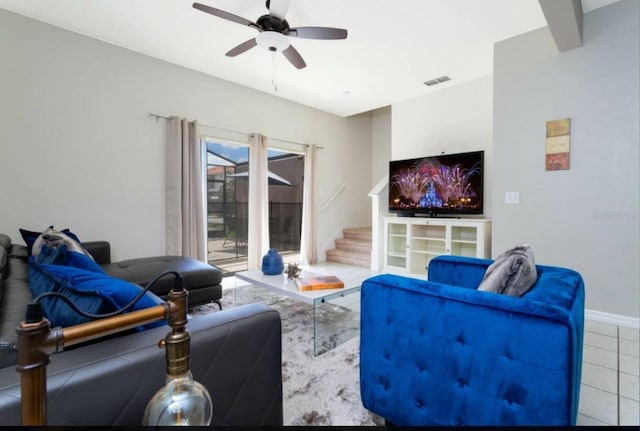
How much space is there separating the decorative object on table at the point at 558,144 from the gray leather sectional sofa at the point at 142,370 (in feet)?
9.94

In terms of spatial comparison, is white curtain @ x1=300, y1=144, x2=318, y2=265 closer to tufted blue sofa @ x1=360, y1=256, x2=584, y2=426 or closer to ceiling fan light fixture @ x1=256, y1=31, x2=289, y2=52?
ceiling fan light fixture @ x1=256, y1=31, x2=289, y2=52

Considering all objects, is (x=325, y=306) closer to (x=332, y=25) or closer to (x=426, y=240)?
(x=426, y=240)

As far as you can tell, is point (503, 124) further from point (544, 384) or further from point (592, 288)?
point (544, 384)

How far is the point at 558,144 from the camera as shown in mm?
2896

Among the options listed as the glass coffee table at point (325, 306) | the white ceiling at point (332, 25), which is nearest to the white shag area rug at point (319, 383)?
the glass coffee table at point (325, 306)

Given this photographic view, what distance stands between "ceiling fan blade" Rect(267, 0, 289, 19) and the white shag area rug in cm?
245

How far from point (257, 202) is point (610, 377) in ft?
13.0

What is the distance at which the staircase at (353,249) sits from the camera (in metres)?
5.22

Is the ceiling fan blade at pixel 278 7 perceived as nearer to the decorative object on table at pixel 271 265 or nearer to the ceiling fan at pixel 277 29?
the ceiling fan at pixel 277 29

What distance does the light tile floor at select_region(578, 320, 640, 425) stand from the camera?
1.55 m

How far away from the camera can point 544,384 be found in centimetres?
102

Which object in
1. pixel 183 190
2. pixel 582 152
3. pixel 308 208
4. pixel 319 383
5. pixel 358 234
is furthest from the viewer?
pixel 358 234

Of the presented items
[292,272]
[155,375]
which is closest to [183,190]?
[292,272]

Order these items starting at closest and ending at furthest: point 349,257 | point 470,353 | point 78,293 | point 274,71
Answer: point 78,293 → point 470,353 → point 274,71 → point 349,257
